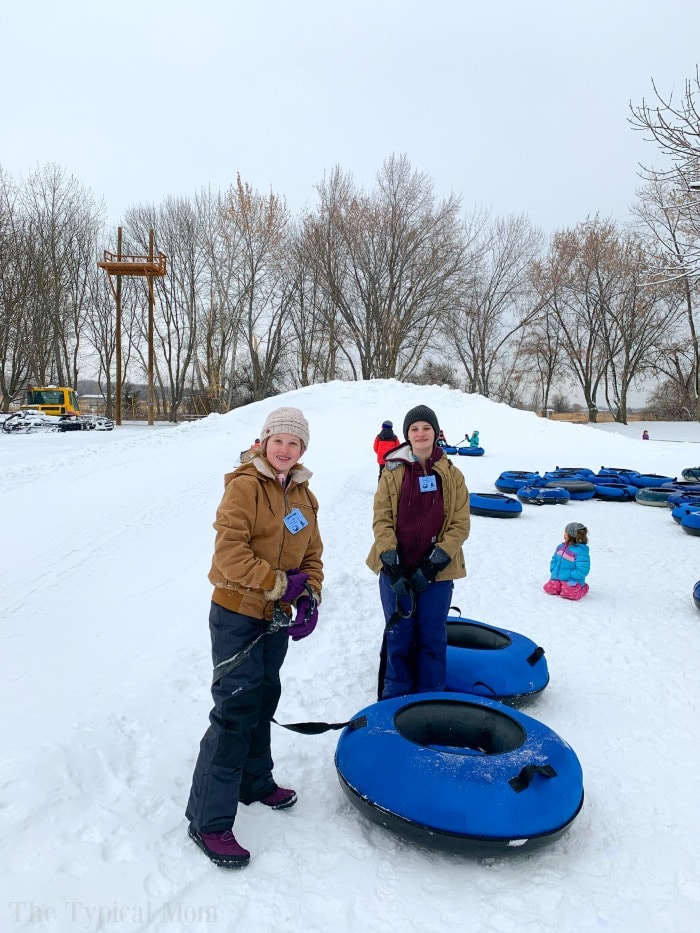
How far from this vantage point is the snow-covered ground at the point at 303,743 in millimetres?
2232

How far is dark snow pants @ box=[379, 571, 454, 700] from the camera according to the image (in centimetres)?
353

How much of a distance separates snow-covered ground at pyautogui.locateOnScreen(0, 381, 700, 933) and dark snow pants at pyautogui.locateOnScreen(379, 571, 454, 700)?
19.0 inches

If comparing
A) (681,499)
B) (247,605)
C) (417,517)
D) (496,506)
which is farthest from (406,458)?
(681,499)

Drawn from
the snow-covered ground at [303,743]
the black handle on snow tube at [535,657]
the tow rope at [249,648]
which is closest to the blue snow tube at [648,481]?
the snow-covered ground at [303,743]

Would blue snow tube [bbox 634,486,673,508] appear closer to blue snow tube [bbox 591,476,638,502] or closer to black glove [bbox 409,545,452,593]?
blue snow tube [bbox 591,476,638,502]

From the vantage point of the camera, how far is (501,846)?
92.0 inches

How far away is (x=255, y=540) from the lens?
254cm

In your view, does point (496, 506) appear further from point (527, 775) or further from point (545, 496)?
point (527, 775)

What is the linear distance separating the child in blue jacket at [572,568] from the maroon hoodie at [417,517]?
121 inches

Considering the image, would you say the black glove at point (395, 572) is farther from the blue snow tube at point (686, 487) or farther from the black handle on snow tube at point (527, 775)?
A: the blue snow tube at point (686, 487)

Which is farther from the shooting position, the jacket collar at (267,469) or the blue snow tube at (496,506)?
the blue snow tube at (496,506)

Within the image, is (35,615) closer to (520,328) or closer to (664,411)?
(520,328)

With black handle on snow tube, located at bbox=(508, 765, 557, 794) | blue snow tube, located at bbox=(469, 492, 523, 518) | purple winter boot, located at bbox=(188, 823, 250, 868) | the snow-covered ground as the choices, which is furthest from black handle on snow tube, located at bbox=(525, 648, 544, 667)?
blue snow tube, located at bbox=(469, 492, 523, 518)

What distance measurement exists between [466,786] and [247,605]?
3.93 ft
